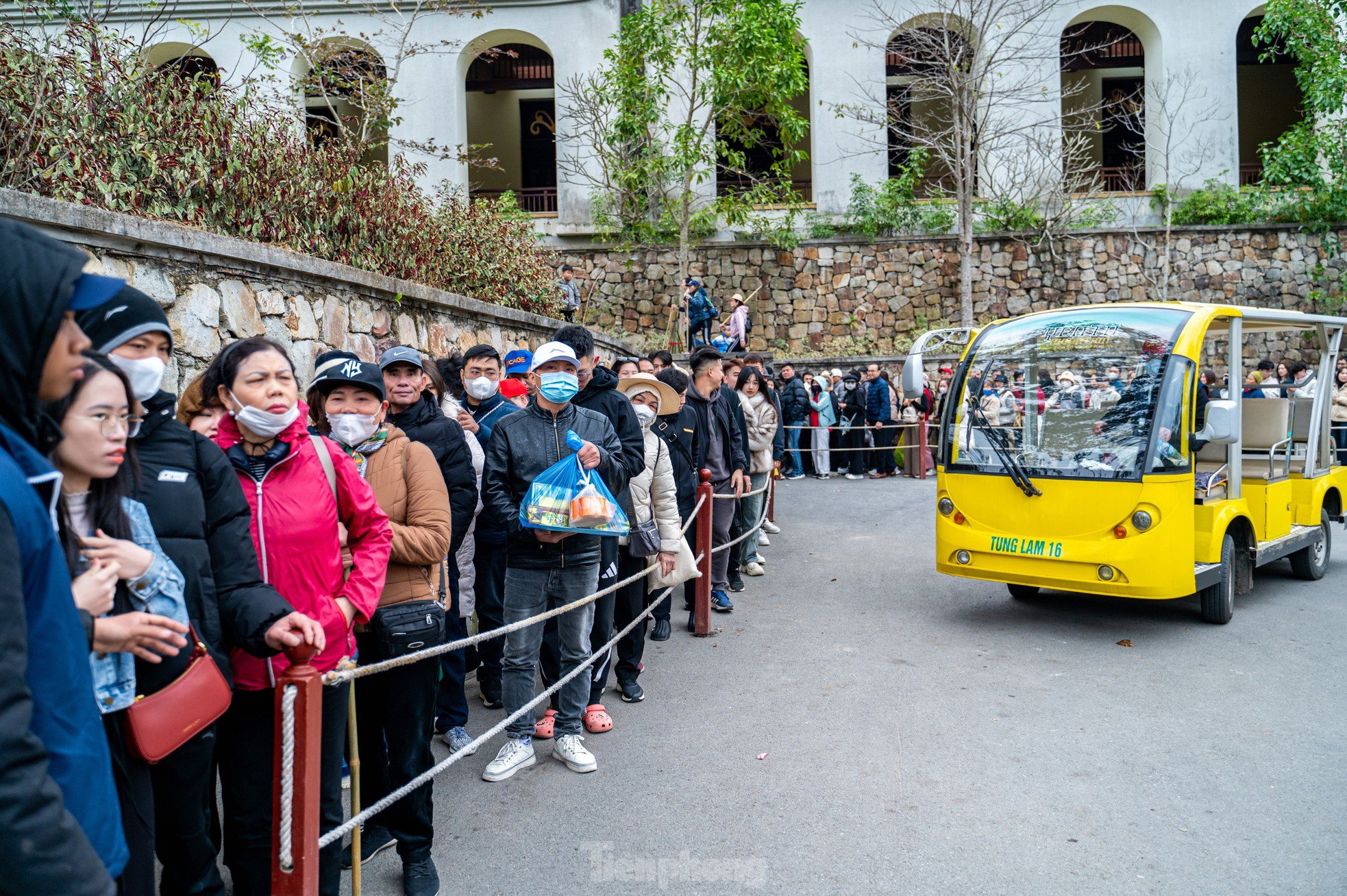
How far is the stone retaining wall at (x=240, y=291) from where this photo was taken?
4270 millimetres

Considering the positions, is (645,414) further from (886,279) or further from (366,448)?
(886,279)

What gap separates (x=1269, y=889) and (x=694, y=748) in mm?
2502

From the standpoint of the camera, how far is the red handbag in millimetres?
2229

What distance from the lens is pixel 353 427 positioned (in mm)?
3609

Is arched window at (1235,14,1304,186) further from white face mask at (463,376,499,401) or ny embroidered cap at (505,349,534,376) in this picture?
ny embroidered cap at (505,349,534,376)

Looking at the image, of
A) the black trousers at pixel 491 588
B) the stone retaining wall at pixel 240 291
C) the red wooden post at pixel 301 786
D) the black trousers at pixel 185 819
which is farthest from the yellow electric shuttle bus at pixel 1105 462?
the black trousers at pixel 185 819

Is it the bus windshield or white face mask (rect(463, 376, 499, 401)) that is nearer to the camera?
white face mask (rect(463, 376, 499, 401))

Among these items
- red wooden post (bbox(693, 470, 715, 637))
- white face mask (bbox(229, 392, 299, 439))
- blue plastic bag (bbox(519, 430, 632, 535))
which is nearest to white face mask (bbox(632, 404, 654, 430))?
red wooden post (bbox(693, 470, 715, 637))

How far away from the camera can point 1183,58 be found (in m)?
21.7

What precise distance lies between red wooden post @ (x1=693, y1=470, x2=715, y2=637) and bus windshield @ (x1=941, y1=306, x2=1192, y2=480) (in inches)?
80.1

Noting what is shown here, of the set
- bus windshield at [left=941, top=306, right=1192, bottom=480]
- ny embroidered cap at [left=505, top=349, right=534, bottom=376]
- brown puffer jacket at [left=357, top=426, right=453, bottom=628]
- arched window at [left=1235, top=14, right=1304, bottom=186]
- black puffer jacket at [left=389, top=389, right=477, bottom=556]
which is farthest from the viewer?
arched window at [left=1235, top=14, right=1304, bottom=186]

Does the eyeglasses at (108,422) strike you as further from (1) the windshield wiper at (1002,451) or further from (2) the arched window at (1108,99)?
(2) the arched window at (1108,99)

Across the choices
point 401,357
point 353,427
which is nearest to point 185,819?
point 353,427

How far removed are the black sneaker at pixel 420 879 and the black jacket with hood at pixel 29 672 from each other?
1.97m
